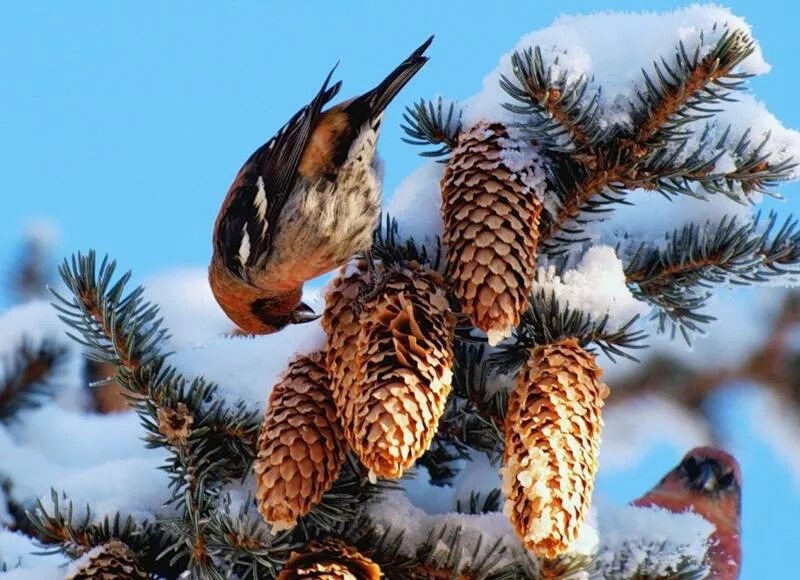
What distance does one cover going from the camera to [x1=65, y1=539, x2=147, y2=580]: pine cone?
58.1 inches

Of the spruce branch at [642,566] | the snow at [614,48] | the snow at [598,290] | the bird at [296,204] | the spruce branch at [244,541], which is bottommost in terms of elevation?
the spruce branch at [244,541]

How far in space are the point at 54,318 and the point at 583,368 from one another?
1.20 meters

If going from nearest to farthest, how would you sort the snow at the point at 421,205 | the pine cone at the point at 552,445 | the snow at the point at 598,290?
the pine cone at the point at 552,445
the snow at the point at 598,290
the snow at the point at 421,205

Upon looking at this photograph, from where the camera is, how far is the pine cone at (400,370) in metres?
1.32

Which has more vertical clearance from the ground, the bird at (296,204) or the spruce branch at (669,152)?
the bird at (296,204)

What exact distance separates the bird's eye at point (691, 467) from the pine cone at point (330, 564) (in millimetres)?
912

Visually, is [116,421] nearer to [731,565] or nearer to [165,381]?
[165,381]

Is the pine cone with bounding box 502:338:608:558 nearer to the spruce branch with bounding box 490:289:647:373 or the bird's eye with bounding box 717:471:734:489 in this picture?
the spruce branch with bounding box 490:289:647:373

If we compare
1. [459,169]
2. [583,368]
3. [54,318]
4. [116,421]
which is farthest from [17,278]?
[583,368]

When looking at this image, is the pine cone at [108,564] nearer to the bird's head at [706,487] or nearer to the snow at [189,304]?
the snow at [189,304]

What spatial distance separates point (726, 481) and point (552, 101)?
1.04m

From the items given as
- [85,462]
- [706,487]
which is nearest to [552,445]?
[706,487]

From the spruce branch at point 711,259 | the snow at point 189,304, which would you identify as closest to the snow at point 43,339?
the snow at point 189,304

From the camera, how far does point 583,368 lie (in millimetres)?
1448
